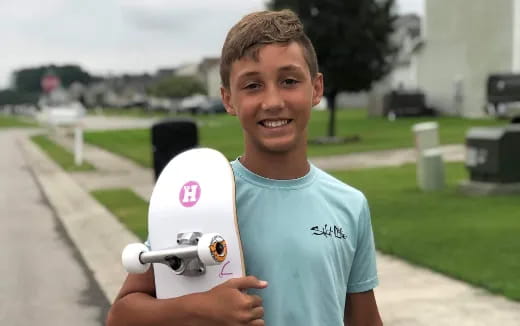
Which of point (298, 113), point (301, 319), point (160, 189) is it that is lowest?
point (301, 319)

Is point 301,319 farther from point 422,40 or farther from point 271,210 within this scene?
point 422,40

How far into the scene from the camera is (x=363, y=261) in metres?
1.84

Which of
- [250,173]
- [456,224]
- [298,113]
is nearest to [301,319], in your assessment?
[250,173]

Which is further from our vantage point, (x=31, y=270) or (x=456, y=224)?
(x=456, y=224)

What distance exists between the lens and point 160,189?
1575 mm

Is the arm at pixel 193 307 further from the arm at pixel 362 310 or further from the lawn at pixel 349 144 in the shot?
the lawn at pixel 349 144

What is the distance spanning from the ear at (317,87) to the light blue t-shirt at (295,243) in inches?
7.6

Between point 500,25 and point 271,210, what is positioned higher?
point 500,25

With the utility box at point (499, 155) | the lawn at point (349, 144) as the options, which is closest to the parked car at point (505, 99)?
the utility box at point (499, 155)

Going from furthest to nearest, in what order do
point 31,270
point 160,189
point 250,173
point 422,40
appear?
1. point 422,40
2. point 31,270
3. point 250,173
4. point 160,189

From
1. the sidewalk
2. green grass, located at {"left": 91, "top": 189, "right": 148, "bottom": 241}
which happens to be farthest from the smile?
green grass, located at {"left": 91, "top": 189, "right": 148, "bottom": 241}

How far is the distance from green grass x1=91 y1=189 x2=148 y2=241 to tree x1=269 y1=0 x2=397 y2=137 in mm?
11708

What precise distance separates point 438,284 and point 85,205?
7.60 metres

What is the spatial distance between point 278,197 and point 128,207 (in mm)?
9981
